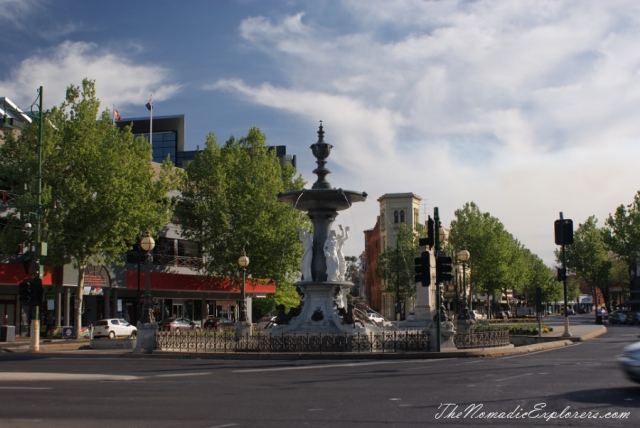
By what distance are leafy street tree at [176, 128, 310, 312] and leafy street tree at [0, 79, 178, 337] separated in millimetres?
10730

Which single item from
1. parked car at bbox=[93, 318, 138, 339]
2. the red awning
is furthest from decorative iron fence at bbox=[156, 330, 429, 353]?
the red awning

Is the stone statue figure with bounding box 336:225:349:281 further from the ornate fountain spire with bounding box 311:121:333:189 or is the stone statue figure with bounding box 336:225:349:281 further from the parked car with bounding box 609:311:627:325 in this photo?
the parked car with bounding box 609:311:627:325

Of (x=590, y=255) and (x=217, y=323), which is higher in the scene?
(x=590, y=255)

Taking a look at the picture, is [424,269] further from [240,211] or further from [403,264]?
[403,264]

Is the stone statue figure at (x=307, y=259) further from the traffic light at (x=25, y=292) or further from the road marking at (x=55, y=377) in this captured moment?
the road marking at (x=55, y=377)

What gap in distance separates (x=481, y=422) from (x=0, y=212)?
39641 millimetres

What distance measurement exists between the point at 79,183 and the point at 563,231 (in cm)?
2748

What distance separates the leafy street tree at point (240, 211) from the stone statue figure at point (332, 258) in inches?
840

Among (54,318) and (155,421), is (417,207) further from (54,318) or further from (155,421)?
(155,421)

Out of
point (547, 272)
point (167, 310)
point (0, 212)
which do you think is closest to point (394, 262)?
point (167, 310)

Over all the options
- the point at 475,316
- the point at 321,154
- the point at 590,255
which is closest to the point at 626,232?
the point at 590,255

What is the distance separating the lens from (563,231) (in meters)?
37.2

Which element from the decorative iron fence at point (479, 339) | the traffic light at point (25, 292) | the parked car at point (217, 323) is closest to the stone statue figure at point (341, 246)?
the decorative iron fence at point (479, 339)

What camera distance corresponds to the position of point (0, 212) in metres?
42.2
